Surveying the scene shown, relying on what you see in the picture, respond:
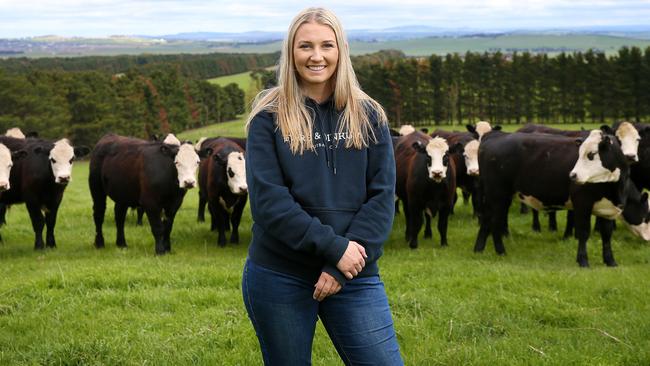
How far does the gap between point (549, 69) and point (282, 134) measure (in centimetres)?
6119

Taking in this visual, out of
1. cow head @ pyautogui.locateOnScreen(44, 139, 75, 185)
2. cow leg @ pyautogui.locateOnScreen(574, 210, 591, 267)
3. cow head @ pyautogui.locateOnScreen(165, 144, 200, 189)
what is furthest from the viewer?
cow head @ pyautogui.locateOnScreen(44, 139, 75, 185)

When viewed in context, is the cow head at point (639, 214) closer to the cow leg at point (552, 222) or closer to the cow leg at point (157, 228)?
the cow leg at point (552, 222)

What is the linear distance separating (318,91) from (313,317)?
1163mm

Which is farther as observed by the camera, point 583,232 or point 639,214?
point 639,214

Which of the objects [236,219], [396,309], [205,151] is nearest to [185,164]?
[205,151]

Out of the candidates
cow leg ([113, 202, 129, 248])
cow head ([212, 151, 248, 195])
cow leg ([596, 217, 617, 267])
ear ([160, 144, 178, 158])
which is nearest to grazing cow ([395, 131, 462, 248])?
cow leg ([596, 217, 617, 267])

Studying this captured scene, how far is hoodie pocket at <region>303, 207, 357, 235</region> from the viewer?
3430 mm

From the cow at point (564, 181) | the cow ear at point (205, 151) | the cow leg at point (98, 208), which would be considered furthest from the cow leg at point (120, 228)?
the cow at point (564, 181)

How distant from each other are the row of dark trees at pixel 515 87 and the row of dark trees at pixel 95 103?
18.2m

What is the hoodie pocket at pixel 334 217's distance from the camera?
3.43m

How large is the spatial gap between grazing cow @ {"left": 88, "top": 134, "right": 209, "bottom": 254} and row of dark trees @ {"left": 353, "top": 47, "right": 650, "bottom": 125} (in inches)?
2019

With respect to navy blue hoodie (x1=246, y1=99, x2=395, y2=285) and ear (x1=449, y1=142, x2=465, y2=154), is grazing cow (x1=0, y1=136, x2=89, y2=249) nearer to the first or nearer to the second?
ear (x1=449, y1=142, x2=465, y2=154)

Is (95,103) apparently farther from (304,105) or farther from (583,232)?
(304,105)

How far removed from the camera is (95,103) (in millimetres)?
60438
